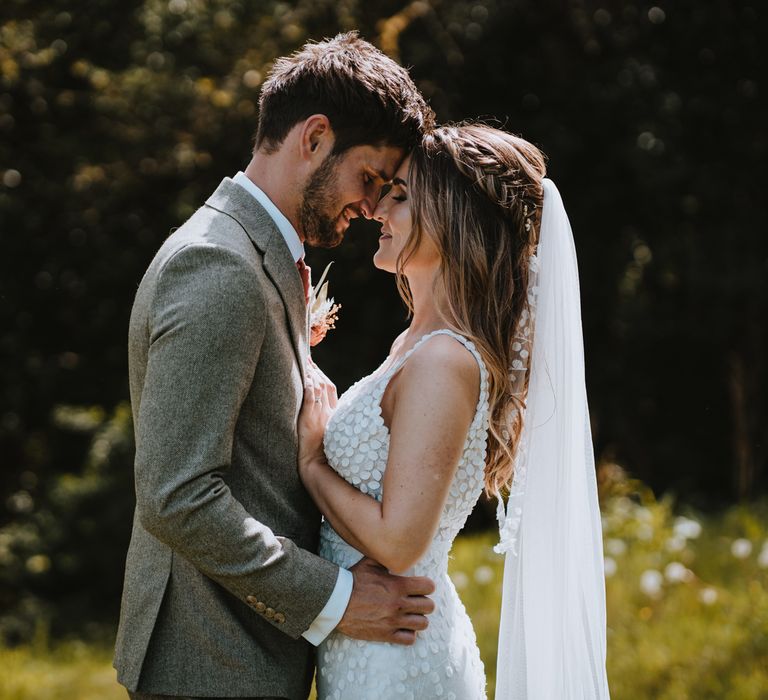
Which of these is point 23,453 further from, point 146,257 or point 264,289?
point 264,289

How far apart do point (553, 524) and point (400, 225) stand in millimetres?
946

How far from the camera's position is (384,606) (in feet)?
7.94

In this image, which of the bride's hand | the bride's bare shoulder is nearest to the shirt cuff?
the bride's hand

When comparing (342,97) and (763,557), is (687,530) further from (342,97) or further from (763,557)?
(342,97)

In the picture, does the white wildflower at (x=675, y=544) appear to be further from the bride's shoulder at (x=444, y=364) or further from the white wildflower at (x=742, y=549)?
the bride's shoulder at (x=444, y=364)

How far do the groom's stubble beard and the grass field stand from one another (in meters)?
3.16

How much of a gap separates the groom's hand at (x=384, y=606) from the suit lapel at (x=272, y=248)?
54 cm

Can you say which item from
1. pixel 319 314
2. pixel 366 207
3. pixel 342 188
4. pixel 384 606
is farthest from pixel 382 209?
pixel 384 606

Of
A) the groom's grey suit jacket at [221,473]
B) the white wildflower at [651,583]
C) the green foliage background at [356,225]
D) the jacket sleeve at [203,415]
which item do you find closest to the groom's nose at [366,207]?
the groom's grey suit jacket at [221,473]

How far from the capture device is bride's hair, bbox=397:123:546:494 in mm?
2605

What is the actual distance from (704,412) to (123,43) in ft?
19.9

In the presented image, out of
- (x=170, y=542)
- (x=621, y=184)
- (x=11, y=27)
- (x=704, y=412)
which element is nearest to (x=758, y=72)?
(x=621, y=184)

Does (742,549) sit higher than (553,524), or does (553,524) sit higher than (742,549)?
(553,524)

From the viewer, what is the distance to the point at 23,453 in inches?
340
